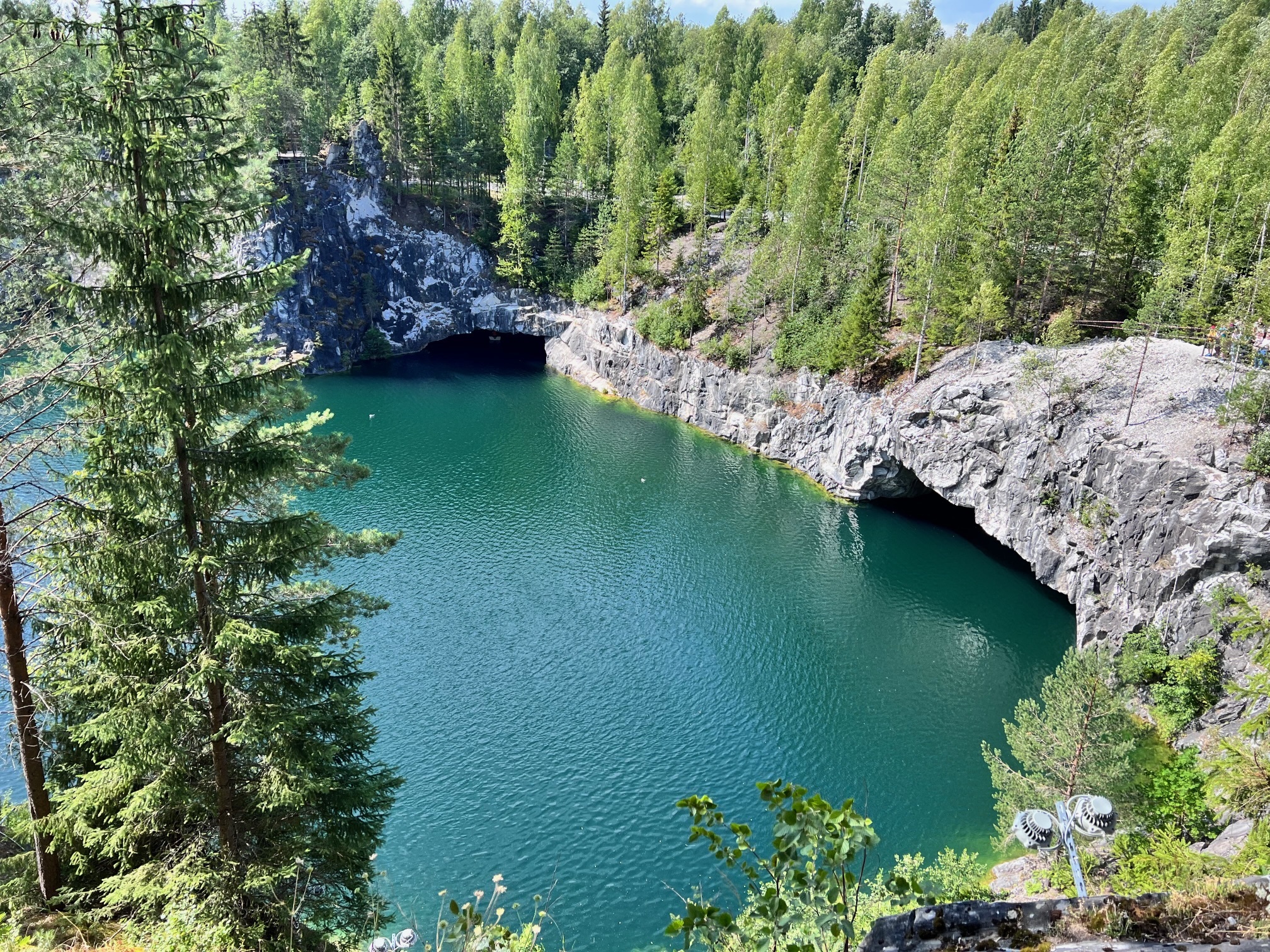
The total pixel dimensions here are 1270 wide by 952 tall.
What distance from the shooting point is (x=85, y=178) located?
858 centimetres

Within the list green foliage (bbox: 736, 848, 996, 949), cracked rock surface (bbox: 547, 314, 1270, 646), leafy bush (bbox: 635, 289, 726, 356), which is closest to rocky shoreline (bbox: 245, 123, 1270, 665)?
cracked rock surface (bbox: 547, 314, 1270, 646)

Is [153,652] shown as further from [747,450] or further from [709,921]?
[747,450]

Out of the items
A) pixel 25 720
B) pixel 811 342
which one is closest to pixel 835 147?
pixel 811 342

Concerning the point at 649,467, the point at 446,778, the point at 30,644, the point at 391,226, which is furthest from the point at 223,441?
the point at 391,226

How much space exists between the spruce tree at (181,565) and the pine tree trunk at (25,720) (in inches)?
11.0

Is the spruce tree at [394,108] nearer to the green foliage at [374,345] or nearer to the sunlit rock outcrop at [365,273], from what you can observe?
the sunlit rock outcrop at [365,273]

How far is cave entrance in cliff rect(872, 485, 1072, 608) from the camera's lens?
115 ft

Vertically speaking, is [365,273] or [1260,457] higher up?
[365,273]

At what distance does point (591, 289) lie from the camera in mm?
59469

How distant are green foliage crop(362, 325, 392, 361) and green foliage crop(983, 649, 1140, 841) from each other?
180ft

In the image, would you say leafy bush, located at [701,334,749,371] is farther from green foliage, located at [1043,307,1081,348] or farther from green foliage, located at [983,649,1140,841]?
green foliage, located at [983,649,1140,841]

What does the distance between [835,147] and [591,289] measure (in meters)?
21.0

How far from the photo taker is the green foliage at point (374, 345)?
60594 millimetres

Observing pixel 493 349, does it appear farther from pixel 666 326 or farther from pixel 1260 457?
pixel 1260 457
